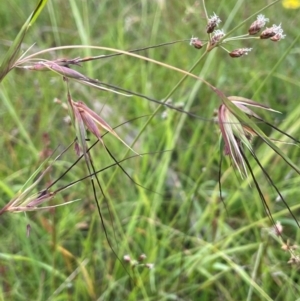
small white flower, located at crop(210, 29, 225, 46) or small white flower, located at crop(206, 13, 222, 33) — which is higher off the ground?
small white flower, located at crop(206, 13, 222, 33)

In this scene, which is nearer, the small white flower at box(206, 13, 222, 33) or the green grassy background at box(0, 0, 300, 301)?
the small white flower at box(206, 13, 222, 33)

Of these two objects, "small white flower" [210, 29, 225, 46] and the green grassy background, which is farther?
the green grassy background

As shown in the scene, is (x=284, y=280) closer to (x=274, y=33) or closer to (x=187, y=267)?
(x=187, y=267)

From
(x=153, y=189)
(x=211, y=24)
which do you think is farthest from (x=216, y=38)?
(x=153, y=189)

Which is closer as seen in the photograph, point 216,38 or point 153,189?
point 216,38

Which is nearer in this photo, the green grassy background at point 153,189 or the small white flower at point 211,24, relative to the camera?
the small white flower at point 211,24

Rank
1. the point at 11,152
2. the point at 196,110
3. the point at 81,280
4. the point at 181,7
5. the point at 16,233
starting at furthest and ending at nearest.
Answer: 1. the point at 181,7
2. the point at 196,110
3. the point at 11,152
4. the point at 16,233
5. the point at 81,280

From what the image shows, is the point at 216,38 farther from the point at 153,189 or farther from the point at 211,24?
the point at 153,189

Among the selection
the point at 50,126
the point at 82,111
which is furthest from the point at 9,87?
the point at 82,111
